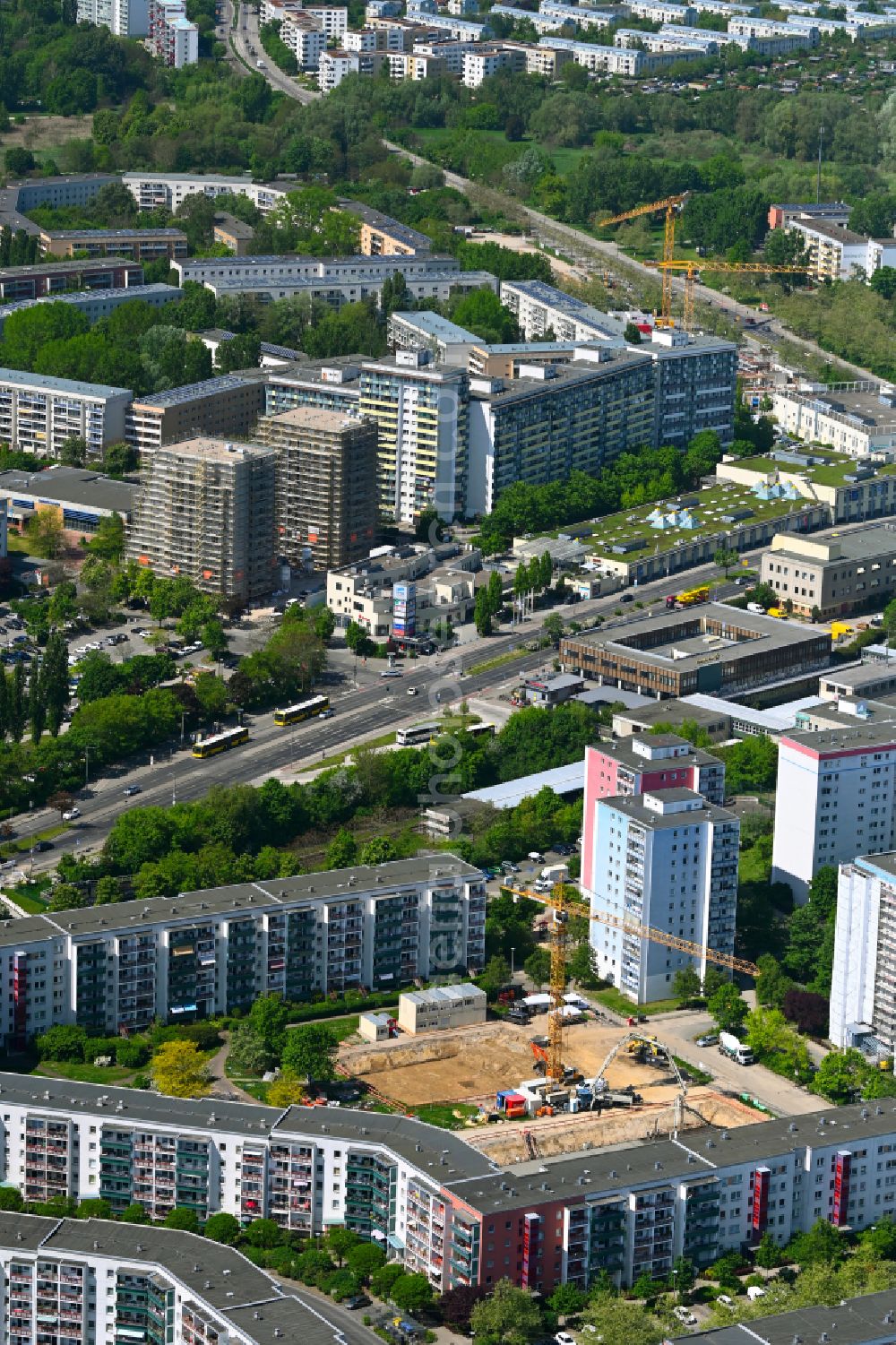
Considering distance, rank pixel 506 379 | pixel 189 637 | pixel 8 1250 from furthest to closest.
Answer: pixel 506 379 < pixel 189 637 < pixel 8 1250

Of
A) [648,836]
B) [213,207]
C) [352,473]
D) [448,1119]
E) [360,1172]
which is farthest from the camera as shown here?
[213,207]

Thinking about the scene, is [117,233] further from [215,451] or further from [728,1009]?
[728,1009]

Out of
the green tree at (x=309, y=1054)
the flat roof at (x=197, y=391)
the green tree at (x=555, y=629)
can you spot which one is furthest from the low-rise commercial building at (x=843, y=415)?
the green tree at (x=309, y=1054)

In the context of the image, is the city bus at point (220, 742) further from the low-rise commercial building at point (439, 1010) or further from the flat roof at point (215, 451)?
the low-rise commercial building at point (439, 1010)

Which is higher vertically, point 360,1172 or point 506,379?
point 506,379

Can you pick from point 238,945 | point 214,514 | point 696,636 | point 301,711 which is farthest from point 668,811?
point 214,514

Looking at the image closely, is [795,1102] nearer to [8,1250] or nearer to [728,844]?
[728,844]

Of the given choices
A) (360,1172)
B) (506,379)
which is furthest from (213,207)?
(360,1172)

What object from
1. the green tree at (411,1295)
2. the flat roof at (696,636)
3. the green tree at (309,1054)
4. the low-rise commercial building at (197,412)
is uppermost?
the low-rise commercial building at (197,412)
